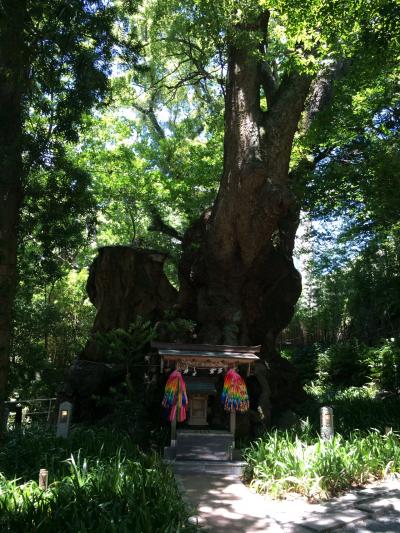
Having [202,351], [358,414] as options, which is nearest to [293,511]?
[202,351]

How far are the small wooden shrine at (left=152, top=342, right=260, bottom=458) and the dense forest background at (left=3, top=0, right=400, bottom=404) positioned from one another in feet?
9.82

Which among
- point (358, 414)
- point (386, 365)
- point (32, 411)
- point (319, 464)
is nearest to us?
point (319, 464)

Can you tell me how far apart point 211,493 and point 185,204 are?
399 inches

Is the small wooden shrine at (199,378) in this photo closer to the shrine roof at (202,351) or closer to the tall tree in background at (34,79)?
the shrine roof at (202,351)

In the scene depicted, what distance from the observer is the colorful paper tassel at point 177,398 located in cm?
868

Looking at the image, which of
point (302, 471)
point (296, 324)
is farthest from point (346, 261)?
point (302, 471)

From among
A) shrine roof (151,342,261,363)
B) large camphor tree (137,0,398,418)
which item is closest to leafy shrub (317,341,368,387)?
large camphor tree (137,0,398,418)

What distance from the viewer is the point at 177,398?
8.71m

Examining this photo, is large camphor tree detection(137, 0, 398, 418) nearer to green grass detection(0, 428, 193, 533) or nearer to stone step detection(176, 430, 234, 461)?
stone step detection(176, 430, 234, 461)

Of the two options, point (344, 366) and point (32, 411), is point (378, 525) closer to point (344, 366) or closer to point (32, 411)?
point (32, 411)

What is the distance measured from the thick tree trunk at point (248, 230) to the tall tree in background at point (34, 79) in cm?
362

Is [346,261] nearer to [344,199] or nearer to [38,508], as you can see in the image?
[344,199]

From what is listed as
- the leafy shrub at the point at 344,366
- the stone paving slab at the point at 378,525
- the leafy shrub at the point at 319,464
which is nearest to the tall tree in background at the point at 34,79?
the leafy shrub at the point at 319,464

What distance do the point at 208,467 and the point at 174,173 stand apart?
1069cm
